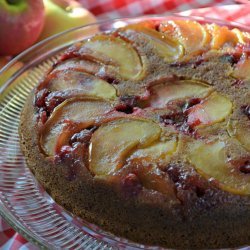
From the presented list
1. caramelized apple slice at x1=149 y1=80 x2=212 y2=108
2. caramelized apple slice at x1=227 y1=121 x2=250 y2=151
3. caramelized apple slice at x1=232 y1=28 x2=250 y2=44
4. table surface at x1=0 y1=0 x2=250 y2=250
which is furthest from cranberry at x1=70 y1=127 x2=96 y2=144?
table surface at x1=0 y1=0 x2=250 y2=250

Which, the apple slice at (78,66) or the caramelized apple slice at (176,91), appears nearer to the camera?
the caramelized apple slice at (176,91)

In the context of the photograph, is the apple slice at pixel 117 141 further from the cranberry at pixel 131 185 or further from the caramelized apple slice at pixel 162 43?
the caramelized apple slice at pixel 162 43

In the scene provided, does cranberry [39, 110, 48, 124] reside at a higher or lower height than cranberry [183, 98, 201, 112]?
higher

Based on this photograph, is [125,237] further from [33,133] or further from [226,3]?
[226,3]

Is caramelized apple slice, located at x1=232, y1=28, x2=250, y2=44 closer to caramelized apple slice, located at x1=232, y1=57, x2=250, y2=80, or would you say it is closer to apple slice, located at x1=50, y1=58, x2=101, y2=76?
caramelized apple slice, located at x1=232, y1=57, x2=250, y2=80

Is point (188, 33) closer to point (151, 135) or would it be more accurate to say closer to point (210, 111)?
point (210, 111)

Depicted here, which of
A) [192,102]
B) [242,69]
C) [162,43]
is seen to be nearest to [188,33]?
[162,43]

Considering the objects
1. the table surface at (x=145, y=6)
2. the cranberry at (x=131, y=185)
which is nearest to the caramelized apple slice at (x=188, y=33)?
the cranberry at (x=131, y=185)
